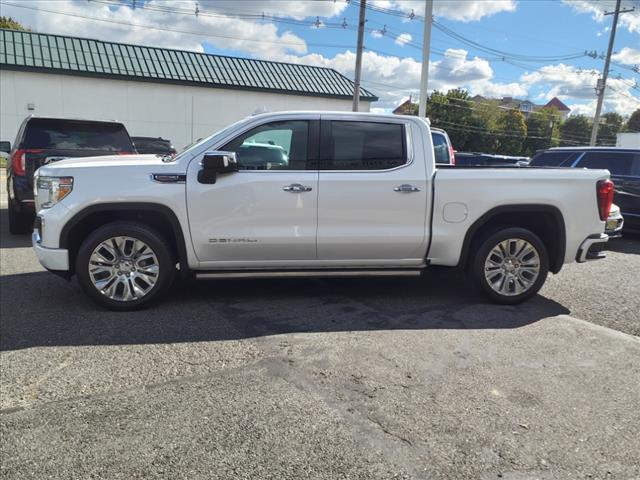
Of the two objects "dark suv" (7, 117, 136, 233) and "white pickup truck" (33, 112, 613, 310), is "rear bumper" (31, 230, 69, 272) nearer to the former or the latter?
"white pickup truck" (33, 112, 613, 310)

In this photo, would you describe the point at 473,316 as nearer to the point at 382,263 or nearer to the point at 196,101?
the point at 382,263

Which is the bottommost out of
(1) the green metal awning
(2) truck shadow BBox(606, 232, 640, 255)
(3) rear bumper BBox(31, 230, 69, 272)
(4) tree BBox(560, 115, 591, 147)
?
(2) truck shadow BBox(606, 232, 640, 255)

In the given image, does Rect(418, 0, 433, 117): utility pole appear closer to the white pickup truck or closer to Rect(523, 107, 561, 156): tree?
the white pickup truck

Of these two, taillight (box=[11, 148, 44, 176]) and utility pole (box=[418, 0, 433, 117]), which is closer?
taillight (box=[11, 148, 44, 176])

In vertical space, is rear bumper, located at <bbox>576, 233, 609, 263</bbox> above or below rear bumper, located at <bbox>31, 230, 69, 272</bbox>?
above

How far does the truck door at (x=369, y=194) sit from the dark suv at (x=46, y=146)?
4.74 meters

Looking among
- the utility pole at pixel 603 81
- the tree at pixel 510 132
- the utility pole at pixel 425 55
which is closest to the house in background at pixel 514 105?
the tree at pixel 510 132

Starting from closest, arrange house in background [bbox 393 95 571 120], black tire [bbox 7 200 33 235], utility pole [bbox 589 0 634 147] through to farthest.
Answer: black tire [bbox 7 200 33 235] < utility pole [bbox 589 0 634 147] < house in background [bbox 393 95 571 120]

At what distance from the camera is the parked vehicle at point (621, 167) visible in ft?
31.9

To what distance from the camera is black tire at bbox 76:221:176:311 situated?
4.78 metres

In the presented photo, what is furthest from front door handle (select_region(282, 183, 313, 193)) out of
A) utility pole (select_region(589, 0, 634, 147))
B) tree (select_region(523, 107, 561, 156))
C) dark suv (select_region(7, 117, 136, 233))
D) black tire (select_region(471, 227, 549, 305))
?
tree (select_region(523, 107, 561, 156))

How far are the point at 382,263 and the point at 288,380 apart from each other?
2056mm

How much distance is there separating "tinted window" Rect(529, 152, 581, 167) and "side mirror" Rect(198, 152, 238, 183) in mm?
7929

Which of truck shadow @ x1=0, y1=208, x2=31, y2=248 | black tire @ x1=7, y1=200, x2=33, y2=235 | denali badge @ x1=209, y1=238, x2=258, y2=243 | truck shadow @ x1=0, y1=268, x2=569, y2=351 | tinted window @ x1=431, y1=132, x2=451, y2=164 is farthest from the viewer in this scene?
tinted window @ x1=431, y1=132, x2=451, y2=164
